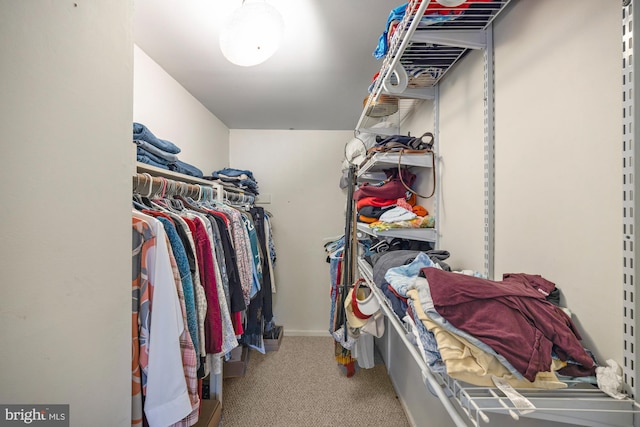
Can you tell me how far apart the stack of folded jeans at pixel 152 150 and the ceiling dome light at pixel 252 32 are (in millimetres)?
545

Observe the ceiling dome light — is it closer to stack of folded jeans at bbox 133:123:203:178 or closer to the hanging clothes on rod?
stack of folded jeans at bbox 133:123:203:178

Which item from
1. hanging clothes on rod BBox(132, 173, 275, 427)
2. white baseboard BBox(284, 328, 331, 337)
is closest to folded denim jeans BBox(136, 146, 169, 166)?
hanging clothes on rod BBox(132, 173, 275, 427)

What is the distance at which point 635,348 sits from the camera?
0.44 m

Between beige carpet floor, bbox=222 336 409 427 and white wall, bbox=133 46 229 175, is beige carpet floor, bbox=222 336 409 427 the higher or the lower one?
the lower one

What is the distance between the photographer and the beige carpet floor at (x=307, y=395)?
4.97 ft

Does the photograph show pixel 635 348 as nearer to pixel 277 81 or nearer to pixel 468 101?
pixel 468 101

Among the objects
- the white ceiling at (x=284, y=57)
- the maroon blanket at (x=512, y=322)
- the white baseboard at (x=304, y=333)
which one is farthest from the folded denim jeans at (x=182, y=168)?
the white baseboard at (x=304, y=333)

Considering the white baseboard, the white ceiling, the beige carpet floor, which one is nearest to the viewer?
the white ceiling

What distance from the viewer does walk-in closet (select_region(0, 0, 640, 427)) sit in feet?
1.38

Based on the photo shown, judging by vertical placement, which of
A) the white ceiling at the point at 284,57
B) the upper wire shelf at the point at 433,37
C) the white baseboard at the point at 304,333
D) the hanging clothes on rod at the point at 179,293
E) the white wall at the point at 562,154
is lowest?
the white baseboard at the point at 304,333

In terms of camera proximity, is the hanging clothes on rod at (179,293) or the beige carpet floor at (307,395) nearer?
the hanging clothes on rod at (179,293)

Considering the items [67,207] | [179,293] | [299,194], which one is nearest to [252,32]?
[67,207]

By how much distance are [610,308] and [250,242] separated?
66.7 inches

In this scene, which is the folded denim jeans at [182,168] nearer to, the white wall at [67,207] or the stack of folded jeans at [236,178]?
the stack of folded jeans at [236,178]
